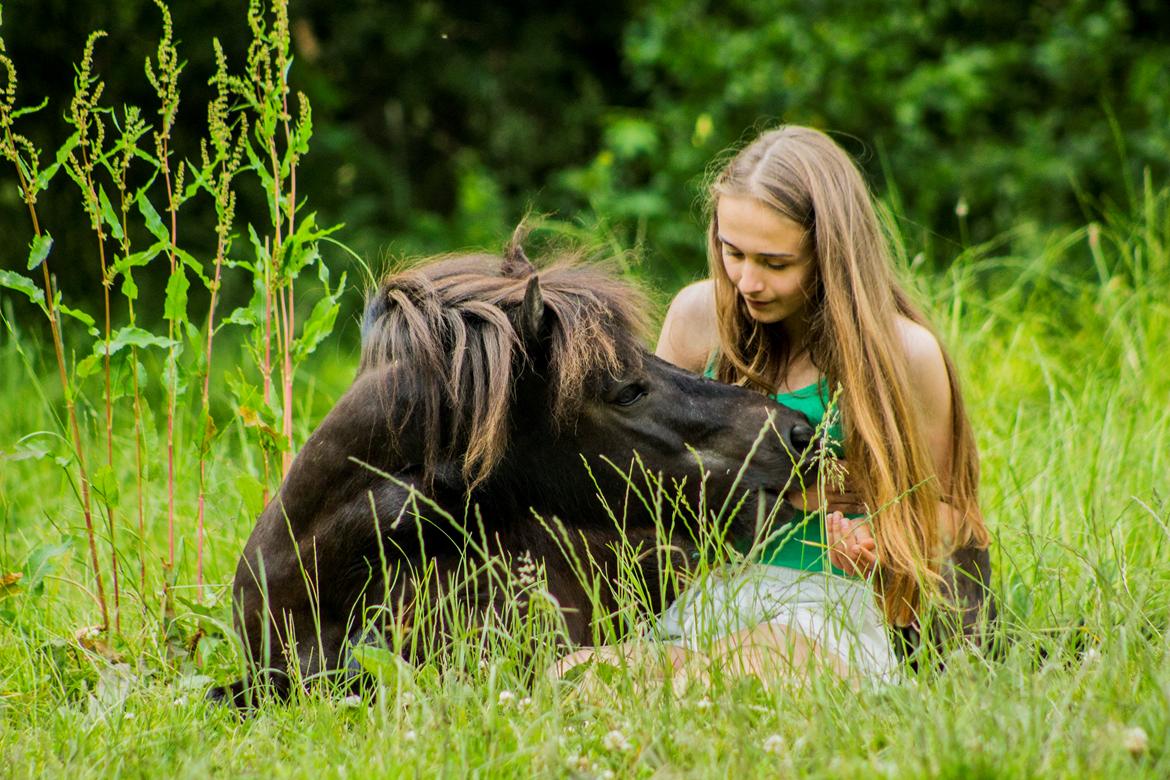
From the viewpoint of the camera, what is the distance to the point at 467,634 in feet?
8.82

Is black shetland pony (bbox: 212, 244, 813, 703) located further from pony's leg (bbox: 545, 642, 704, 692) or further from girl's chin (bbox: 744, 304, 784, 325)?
girl's chin (bbox: 744, 304, 784, 325)

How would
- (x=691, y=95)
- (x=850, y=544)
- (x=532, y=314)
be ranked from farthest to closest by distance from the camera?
(x=691, y=95) < (x=850, y=544) < (x=532, y=314)

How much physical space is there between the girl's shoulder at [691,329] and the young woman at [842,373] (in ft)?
0.61

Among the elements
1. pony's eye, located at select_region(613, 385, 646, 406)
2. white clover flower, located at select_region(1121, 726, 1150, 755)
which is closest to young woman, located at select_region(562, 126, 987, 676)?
pony's eye, located at select_region(613, 385, 646, 406)

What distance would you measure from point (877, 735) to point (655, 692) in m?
0.48

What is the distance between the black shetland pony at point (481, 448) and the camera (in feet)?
9.13

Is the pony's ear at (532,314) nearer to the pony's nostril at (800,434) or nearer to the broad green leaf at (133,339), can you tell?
the pony's nostril at (800,434)

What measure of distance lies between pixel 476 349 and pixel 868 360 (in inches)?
40.9

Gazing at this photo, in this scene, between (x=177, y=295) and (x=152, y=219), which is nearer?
(x=152, y=219)

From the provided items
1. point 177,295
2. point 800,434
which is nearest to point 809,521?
point 800,434

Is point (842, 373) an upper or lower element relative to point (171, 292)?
lower

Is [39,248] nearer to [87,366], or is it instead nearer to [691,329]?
[87,366]

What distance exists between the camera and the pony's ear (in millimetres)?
2746

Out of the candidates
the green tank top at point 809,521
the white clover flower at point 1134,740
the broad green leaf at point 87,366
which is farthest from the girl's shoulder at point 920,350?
the broad green leaf at point 87,366
